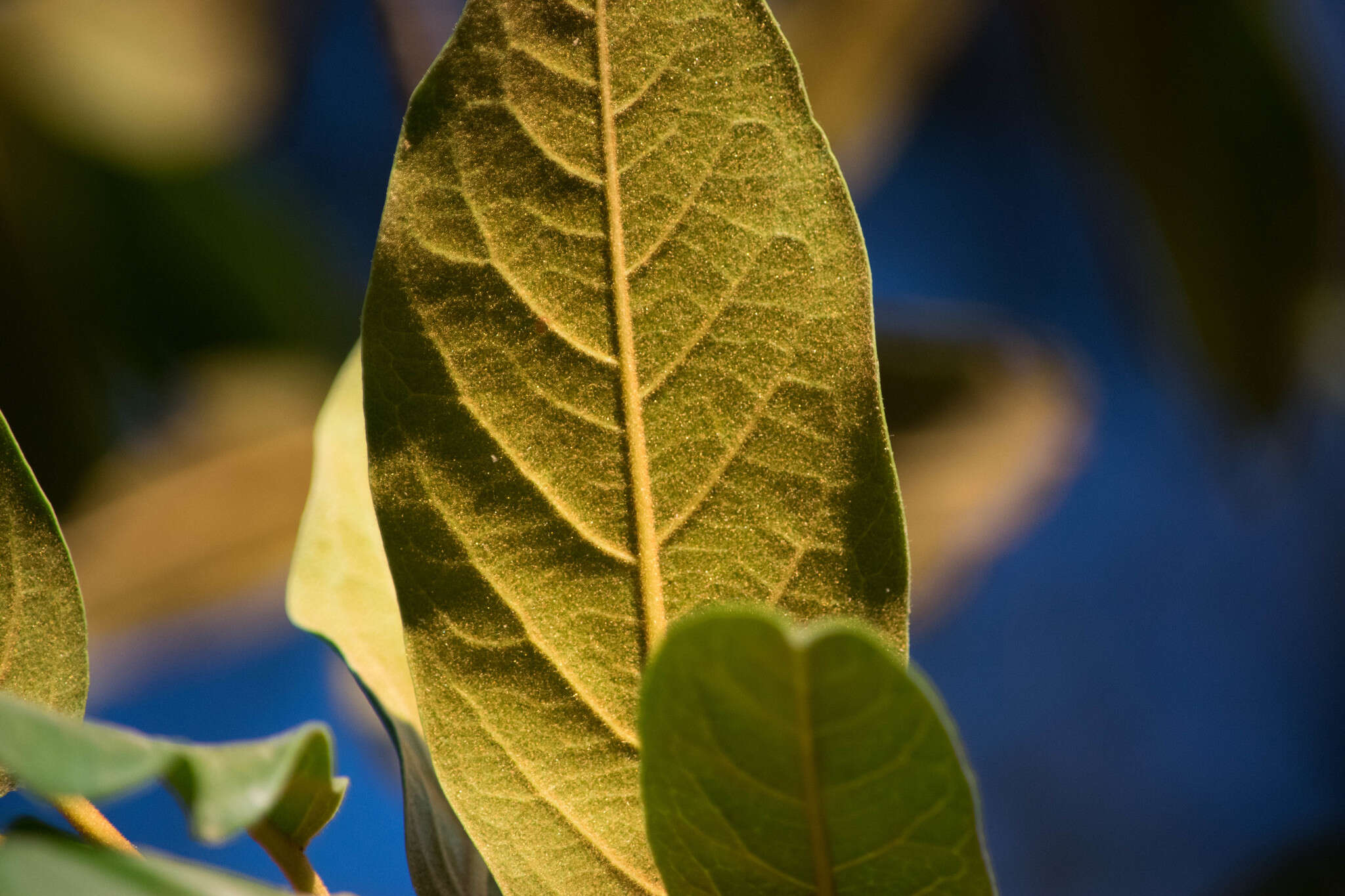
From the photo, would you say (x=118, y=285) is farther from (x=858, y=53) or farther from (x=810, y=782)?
(x=810, y=782)

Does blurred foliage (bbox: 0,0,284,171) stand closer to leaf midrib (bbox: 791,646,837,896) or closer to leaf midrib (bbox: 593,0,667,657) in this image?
leaf midrib (bbox: 593,0,667,657)

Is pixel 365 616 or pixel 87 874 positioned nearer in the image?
pixel 87 874

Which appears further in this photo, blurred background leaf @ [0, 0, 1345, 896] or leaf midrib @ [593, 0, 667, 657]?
blurred background leaf @ [0, 0, 1345, 896]

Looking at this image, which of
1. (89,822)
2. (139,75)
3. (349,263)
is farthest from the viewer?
(349,263)

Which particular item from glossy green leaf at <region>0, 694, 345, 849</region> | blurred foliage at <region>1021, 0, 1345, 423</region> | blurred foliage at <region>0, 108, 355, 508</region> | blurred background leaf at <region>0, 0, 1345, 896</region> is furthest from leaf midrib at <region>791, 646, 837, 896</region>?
blurred foliage at <region>1021, 0, 1345, 423</region>

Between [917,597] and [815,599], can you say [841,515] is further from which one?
[917,597]

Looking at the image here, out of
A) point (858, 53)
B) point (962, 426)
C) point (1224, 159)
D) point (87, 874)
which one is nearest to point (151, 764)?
point (87, 874)

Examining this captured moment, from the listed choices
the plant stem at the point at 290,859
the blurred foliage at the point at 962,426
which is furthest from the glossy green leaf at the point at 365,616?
the blurred foliage at the point at 962,426
